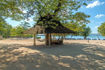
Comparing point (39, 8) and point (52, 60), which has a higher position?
point (39, 8)

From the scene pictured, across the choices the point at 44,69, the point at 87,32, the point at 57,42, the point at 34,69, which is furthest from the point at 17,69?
the point at 87,32

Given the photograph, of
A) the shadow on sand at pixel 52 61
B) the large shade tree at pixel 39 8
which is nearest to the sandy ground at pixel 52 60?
the shadow on sand at pixel 52 61

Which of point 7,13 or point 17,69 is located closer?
point 17,69

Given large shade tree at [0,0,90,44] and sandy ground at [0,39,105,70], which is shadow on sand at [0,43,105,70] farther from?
large shade tree at [0,0,90,44]

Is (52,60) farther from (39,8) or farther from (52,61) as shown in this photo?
(39,8)

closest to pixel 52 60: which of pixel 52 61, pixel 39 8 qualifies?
pixel 52 61

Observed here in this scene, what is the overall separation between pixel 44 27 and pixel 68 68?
8.77 metres

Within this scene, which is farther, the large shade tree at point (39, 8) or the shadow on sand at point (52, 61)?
the large shade tree at point (39, 8)

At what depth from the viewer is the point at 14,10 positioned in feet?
36.0

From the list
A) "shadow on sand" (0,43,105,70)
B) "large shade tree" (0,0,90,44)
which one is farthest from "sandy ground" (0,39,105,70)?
"large shade tree" (0,0,90,44)

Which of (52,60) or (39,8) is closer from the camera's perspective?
(52,60)

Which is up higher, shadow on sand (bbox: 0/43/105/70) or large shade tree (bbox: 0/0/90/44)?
large shade tree (bbox: 0/0/90/44)

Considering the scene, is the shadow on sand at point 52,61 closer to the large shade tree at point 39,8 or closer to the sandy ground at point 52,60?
the sandy ground at point 52,60

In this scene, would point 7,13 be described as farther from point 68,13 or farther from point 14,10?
point 68,13
